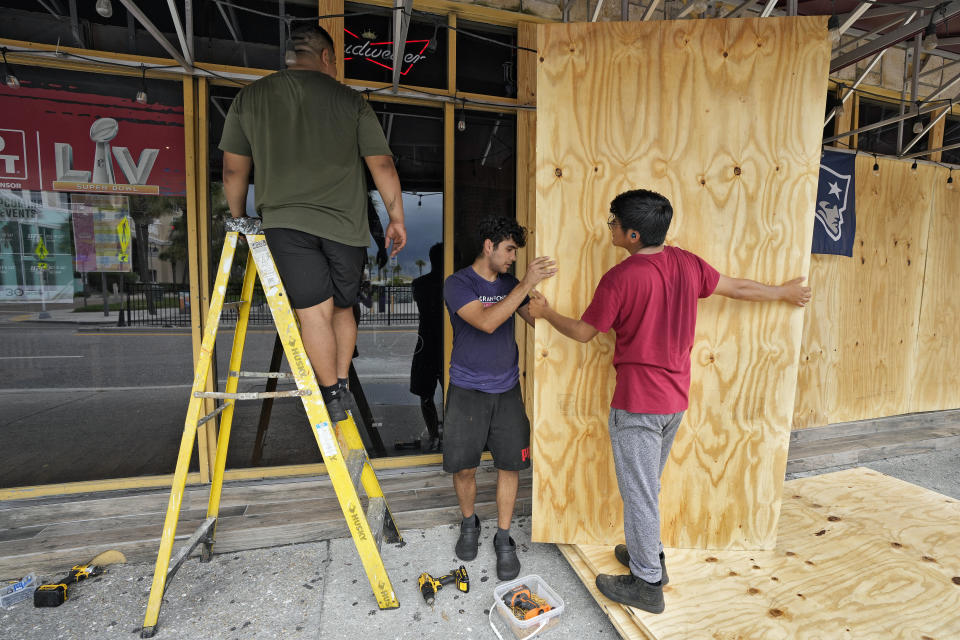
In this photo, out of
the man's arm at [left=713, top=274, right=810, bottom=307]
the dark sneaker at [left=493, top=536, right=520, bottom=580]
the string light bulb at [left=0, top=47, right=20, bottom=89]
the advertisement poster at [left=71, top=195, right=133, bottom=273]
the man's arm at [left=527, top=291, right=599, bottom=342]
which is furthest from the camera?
the advertisement poster at [left=71, top=195, right=133, bottom=273]

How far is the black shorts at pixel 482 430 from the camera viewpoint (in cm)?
228

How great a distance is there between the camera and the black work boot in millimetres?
1951

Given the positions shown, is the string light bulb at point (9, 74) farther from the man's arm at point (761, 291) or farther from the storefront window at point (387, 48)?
the man's arm at point (761, 291)

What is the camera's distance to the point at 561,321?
2.03 metres

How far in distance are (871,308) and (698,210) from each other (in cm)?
321

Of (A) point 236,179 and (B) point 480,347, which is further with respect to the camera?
(B) point 480,347

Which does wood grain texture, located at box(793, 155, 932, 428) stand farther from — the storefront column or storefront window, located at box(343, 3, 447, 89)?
the storefront column

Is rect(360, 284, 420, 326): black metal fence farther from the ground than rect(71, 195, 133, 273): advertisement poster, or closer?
closer

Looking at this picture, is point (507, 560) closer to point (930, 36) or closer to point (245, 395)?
point (245, 395)

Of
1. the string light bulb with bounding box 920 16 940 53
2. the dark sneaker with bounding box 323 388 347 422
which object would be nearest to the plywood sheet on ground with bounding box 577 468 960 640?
the dark sneaker with bounding box 323 388 347 422

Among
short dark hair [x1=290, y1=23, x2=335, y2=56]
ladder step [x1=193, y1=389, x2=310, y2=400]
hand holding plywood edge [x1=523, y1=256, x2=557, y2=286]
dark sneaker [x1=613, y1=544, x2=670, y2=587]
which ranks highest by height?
short dark hair [x1=290, y1=23, x2=335, y2=56]

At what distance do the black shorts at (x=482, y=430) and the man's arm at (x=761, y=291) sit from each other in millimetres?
1161

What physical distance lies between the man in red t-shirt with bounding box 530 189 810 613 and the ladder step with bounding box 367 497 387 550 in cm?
106

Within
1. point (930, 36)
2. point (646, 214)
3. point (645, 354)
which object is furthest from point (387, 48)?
point (930, 36)
